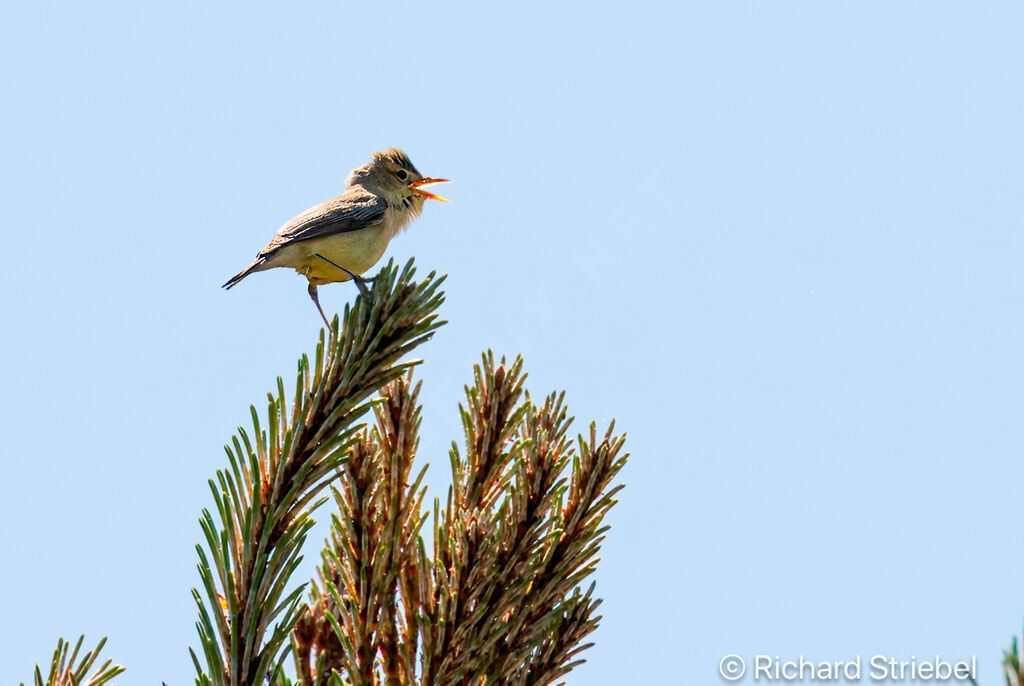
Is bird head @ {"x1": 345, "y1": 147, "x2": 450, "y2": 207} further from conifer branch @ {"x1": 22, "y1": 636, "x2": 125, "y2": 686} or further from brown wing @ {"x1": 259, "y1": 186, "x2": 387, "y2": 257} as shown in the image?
conifer branch @ {"x1": 22, "y1": 636, "x2": 125, "y2": 686}

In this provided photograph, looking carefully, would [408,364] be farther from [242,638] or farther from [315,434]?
[242,638]

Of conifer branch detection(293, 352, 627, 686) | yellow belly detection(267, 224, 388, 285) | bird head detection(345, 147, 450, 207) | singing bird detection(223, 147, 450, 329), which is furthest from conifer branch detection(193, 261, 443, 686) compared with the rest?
bird head detection(345, 147, 450, 207)

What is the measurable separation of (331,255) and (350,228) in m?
0.46

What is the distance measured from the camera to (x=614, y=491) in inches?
139

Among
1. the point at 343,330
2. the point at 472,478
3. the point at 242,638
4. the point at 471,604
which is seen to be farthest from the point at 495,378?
the point at 242,638

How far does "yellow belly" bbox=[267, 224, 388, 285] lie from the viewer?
25.5 feet

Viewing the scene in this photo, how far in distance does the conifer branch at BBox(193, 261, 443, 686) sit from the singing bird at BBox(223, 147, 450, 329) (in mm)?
3502

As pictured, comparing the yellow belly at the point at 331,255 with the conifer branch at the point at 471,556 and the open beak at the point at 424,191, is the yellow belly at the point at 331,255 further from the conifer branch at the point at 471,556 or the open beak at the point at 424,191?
the conifer branch at the point at 471,556

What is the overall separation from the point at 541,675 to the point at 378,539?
810 millimetres

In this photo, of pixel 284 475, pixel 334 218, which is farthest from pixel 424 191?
pixel 284 475

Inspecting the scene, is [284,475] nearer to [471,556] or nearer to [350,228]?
[471,556]

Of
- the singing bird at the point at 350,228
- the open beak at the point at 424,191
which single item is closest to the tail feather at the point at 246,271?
the singing bird at the point at 350,228

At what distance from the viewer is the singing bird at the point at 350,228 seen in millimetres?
7777

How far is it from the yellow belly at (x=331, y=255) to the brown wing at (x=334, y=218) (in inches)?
2.3
